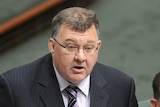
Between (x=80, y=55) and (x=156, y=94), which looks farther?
(x=156, y=94)

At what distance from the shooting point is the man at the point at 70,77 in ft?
5.99

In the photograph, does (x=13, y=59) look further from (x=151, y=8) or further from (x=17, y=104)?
(x=17, y=104)

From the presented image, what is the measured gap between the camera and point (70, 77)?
1.86 metres

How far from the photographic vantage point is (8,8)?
157 inches

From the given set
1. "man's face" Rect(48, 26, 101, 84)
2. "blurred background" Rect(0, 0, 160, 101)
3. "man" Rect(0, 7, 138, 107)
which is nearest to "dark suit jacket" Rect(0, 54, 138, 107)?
"man" Rect(0, 7, 138, 107)

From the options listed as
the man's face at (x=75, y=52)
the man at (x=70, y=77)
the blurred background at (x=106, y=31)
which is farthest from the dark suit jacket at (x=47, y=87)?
the blurred background at (x=106, y=31)

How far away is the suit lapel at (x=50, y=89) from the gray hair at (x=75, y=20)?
0.59 ft

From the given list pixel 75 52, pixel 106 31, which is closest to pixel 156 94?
pixel 75 52

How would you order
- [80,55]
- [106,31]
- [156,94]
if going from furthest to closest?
[106,31] → [156,94] → [80,55]

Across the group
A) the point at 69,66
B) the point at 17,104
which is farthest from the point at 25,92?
the point at 69,66

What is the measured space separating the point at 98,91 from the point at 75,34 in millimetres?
288

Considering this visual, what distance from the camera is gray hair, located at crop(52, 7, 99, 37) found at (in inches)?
71.9

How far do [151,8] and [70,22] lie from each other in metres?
2.33

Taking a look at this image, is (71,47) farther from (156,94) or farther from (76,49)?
(156,94)
